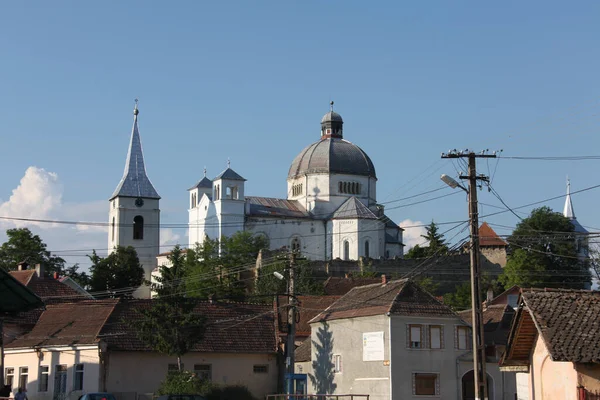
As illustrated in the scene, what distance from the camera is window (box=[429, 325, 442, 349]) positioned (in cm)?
4047

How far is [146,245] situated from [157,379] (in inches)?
3126

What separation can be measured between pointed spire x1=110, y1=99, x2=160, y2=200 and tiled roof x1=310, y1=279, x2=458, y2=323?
8083cm

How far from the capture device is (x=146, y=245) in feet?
392

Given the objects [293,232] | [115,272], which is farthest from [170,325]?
[293,232]

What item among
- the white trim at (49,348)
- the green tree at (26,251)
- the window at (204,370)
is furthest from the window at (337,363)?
the green tree at (26,251)

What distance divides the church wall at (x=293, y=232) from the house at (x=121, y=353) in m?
67.9

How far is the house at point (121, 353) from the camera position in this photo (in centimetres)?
4025

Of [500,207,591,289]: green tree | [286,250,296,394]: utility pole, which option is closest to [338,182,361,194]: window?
[500,207,591,289]: green tree

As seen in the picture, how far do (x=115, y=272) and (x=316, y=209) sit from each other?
28438mm

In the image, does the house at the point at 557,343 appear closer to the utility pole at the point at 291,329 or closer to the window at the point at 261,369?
the utility pole at the point at 291,329

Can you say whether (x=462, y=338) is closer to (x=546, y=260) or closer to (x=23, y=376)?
(x=23, y=376)

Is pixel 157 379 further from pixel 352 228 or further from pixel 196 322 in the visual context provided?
pixel 352 228

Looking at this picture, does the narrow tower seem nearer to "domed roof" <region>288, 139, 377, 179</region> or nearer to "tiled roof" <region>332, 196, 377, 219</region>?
"domed roof" <region>288, 139, 377, 179</region>

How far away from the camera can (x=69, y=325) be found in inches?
1708
